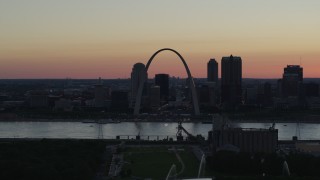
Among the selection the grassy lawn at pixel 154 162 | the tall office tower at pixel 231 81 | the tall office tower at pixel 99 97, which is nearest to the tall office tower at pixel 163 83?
the tall office tower at pixel 231 81

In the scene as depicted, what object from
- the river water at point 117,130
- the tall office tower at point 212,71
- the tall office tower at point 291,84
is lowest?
the river water at point 117,130

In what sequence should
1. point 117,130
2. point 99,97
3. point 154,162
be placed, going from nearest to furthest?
1. point 154,162
2. point 117,130
3. point 99,97

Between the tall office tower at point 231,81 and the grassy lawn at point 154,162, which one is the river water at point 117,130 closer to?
the grassy lawn at point 154,162

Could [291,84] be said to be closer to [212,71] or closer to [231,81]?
[231,81]

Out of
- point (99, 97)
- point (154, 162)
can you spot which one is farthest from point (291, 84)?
point (154, 162)

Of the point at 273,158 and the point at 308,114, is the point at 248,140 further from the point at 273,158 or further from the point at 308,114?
the point at 308,114

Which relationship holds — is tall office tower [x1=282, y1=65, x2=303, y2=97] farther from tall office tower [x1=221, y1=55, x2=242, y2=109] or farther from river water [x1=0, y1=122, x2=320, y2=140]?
river water [x1=0, y1=122, x2=320, y2=140]

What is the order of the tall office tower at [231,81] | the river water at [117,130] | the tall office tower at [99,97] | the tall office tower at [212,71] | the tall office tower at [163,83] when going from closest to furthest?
the river water at [117,130]
the tall office tower at [99,97]
the tall office tower at [231,81]
the tall office tower at [163,83]
the tall office tower at [212,71]
